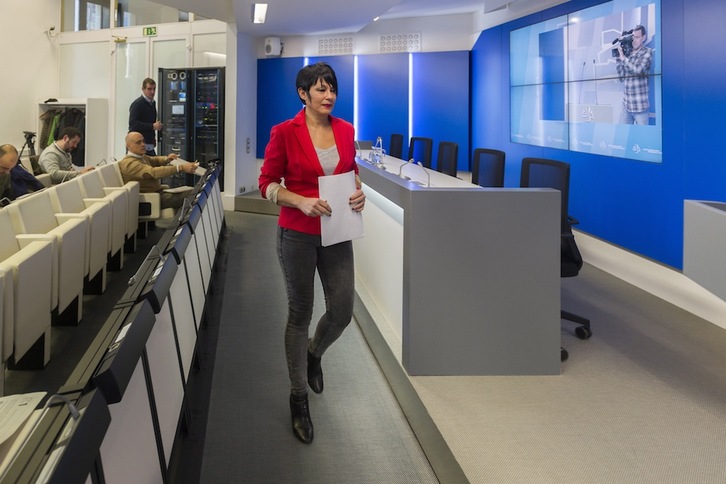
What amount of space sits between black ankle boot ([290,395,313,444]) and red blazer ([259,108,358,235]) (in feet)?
2.53

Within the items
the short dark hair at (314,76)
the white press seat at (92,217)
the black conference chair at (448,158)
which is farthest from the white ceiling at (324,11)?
the short dark hair at (314,76)

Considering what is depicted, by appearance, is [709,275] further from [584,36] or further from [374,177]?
[584,36]

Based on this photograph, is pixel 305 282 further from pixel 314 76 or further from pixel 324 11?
pixel 324 11

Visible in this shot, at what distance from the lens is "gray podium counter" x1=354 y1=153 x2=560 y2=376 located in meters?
2.87

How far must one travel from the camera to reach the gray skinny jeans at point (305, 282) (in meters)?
2.34

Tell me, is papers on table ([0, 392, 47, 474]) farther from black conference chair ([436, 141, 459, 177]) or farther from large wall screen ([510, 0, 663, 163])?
black conference chair ([436, 141, 459, 177])

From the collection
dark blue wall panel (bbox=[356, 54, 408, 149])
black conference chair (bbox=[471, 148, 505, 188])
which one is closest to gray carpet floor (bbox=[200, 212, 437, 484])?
black conference chair (bbox=[471, 148, 505, 188])

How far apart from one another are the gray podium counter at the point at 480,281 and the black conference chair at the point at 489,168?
82.2 inches

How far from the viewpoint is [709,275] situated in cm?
190

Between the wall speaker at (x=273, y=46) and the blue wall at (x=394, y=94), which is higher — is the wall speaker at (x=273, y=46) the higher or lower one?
the higher one

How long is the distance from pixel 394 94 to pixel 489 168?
440 cm

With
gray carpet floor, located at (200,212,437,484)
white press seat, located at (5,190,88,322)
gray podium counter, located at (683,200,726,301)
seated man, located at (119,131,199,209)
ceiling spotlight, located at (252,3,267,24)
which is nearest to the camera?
gray podium counter, located at (683,200,726,301)

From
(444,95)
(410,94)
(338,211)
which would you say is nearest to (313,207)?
(338,211)

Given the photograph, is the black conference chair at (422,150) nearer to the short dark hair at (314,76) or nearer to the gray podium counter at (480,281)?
the gray podium counter at (480,281)
